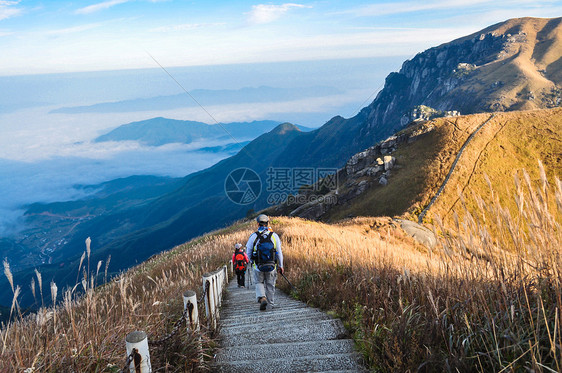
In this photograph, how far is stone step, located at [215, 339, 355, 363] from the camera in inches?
176

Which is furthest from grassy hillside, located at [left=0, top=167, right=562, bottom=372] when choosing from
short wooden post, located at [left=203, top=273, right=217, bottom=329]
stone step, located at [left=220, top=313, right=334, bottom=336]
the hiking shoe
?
the hiking shoe

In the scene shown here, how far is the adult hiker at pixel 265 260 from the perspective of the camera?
26.8 feet

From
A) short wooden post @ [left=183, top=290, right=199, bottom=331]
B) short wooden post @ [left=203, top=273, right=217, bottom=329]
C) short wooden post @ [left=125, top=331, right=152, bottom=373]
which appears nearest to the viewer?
short wooden post @ [left=125, top=331, right=152, bottom=373]

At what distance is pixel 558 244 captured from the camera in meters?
3.04

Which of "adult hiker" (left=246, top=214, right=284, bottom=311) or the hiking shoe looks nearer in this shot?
the hiking shoe

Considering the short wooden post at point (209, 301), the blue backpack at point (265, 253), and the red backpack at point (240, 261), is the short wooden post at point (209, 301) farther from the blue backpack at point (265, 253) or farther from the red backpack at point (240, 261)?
the red backpack at point (240, 261)

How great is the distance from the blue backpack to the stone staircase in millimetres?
1200

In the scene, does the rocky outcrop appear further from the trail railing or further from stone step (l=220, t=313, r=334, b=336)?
the trail railing

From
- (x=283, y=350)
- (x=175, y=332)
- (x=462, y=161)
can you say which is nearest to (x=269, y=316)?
(x=283, y=350)

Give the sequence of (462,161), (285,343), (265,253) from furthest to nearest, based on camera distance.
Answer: (462,161) → (265,253) → (285,343)

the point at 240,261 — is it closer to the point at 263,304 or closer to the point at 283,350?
the point at 263,304

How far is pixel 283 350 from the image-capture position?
4566 millimetres

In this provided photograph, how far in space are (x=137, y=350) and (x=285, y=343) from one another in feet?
8.05

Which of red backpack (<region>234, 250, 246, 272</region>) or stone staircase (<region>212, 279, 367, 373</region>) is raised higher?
stone staircase (<region>212, 279, 367, 373</region>)
